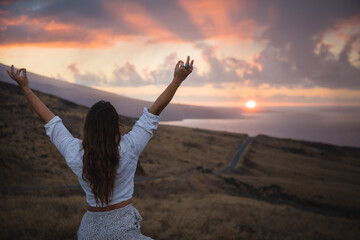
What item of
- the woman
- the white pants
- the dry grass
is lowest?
the dry grass

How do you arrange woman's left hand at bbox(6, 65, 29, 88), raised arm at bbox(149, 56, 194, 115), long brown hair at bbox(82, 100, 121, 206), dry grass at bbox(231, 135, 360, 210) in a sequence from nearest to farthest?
long brown hair at bbox(82, 100, 121, 206) → raised arm at bbox(149, 56, 194, 115) → woman's left hand at bbox(6, 65, 29, 88) → dry grass at bbox(231, 135, 360, 210)

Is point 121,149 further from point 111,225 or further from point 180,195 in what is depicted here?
point 180,195

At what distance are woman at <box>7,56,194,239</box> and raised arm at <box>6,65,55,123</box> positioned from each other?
0.9 inches

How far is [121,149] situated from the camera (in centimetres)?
186

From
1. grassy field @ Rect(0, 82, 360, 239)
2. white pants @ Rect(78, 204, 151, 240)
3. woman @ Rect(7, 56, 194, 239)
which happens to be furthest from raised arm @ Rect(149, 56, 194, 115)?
white pants @ Rect(78, 204, 151, 240)

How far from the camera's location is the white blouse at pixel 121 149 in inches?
73.6

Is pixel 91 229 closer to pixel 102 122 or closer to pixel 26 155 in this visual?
pixel 102 122

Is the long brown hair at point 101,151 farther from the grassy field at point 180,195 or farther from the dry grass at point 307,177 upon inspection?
the dry grass at point 307,177

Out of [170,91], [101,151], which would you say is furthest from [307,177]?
[101,151]

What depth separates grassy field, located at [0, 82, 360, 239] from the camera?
726cm

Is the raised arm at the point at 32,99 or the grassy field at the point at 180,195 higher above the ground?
the raised arm at the point at 32,99

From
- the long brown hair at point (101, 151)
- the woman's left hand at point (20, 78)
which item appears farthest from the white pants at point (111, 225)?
the woman's left hand at point (20, 78)

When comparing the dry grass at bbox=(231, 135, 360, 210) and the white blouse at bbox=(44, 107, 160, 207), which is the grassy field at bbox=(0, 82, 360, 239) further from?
the white blouse at bbox=(44, 107, 160, 207)

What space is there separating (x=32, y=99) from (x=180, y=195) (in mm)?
16213
